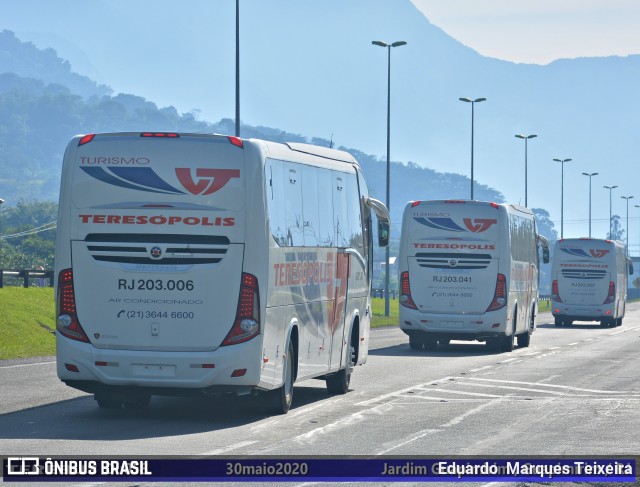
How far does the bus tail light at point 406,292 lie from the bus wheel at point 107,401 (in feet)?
51.1

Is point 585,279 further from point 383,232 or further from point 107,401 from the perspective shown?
point 107,401

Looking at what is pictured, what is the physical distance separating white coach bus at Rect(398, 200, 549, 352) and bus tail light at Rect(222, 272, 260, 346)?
53.8 ft

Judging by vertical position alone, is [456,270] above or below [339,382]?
above

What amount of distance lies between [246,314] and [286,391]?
66.7 inches

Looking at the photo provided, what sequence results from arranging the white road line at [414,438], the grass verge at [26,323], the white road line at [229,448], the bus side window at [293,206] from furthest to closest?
the grass verge at [26,323] → the bus side window at [293,206] → the white road line at [414,438] → the white road line at [229,448]

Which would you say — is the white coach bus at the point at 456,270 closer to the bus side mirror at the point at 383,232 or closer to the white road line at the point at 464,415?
the bus side mirror at the point at 383,232

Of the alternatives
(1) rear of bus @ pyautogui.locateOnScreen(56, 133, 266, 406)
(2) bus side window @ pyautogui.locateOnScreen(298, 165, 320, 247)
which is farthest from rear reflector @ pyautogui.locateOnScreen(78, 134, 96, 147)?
(2) bus side window @ pyautogui.locateOnScreen(298, 165, 320, 247)

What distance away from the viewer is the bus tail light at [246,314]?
14836 mm

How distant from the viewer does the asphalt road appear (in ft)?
42.1

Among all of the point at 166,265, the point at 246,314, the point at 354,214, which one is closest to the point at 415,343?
the point at 354,214

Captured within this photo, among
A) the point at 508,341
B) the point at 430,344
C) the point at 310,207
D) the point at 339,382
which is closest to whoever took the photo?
the point at 310,207

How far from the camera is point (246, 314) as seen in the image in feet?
48.7

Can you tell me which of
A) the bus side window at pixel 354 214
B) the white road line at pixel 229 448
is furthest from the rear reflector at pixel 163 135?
the bus side window at pixel 354 214

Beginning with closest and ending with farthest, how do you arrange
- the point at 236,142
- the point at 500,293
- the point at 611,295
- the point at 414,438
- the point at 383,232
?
the point at 414,438
the point at 236,142
the point at 383,232
the point at 500,293
the point at 611,295
